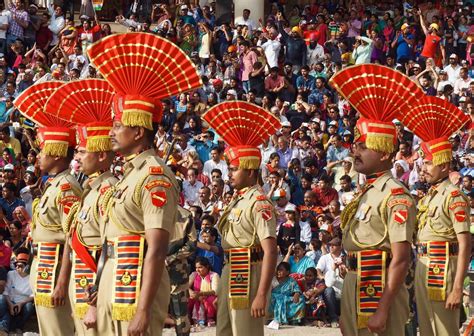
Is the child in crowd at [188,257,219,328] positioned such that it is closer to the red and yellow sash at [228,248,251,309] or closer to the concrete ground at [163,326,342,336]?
the concrete ground at [163,326,342,336]

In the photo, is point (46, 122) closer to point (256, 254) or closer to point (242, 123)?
point (242, 123)

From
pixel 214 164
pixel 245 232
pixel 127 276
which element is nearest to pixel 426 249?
pixel 245 232

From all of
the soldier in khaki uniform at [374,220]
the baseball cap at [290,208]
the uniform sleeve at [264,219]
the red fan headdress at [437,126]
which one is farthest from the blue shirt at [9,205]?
the soldier in khaki uniform at [374,220]

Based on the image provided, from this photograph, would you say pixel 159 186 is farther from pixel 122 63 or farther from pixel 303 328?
pixel 303 328

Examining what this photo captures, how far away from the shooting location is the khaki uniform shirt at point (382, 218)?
8281 millimetres

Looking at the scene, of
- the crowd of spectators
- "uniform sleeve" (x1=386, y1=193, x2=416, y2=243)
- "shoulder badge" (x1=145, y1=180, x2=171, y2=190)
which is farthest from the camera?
the crowd of spectators

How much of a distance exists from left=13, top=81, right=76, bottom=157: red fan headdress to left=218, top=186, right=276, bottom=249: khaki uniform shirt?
140 cm

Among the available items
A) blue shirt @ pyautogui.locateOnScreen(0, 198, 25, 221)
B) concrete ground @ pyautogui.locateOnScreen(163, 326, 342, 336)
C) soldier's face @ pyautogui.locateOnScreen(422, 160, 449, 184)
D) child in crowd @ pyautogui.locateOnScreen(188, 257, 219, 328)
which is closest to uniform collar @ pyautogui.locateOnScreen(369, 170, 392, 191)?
soldier's face @ pyautogui.locateOnScreen(422, 160, 449, 184)

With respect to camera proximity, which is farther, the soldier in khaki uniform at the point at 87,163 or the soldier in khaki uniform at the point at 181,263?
the soldier in khaki uniform at the point at 181,263

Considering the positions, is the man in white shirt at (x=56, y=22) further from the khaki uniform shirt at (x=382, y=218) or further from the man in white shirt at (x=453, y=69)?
the khaki uniform shirt at (x=382, y=218)

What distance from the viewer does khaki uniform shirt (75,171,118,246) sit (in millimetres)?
8758

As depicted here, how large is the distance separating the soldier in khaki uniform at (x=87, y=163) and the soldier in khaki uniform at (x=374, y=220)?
5.51 ft

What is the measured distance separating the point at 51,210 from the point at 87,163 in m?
1.09

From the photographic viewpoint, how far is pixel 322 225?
16.8m
